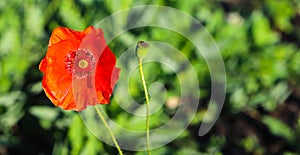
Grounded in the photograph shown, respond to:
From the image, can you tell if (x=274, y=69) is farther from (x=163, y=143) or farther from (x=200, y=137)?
(x=163, y=143)

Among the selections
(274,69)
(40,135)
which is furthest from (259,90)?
(40,135)

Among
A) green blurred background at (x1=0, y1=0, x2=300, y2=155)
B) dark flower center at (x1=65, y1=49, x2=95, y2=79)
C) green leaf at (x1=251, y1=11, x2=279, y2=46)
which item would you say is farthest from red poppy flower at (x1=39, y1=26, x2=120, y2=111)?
green leaf at (x1=251, y1=11, x2=279, y2=46)

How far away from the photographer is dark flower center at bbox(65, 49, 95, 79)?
1.25 meters

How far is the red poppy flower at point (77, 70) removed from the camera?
1.21 meters

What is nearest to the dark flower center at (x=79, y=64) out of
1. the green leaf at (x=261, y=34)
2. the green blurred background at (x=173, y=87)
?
the green blurred background at (x=173, y=87)

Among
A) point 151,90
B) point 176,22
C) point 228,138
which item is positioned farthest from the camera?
point 228,138

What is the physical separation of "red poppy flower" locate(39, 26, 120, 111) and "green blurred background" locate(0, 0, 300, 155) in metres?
0.38

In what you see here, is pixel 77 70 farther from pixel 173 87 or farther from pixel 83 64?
pixel 173 87

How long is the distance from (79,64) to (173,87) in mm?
793

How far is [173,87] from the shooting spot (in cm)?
200

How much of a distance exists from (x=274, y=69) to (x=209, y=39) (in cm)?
29

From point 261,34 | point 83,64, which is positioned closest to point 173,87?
point 261,34

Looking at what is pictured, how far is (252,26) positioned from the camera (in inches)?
87.2

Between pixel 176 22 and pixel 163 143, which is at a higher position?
pixel 176 22
